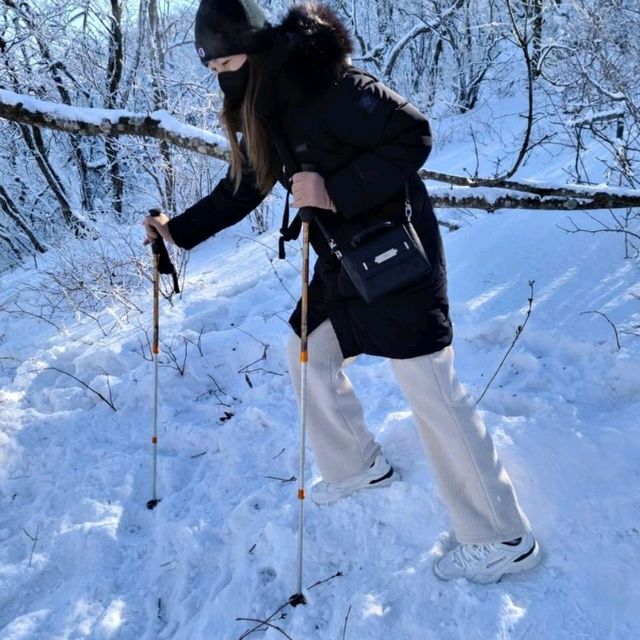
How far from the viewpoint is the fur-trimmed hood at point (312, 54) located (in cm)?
172

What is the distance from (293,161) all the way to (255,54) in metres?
0.35

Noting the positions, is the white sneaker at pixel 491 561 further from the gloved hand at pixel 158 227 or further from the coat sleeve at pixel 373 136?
the gloved hand at pixel 158 227

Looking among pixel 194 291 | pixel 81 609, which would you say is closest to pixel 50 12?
pixel 194 291

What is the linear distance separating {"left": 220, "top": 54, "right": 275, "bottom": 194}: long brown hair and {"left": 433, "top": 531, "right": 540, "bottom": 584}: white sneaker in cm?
151

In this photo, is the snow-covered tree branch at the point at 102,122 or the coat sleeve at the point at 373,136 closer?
the coat sleeve at the point at 373,136

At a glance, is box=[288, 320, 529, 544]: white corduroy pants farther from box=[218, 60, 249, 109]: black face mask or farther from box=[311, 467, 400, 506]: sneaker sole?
box=[218, 60, 249, 109]: black face mask

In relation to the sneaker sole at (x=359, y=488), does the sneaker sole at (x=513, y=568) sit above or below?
below

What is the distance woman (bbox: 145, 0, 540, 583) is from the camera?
171 centimetres

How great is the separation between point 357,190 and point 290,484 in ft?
4.83

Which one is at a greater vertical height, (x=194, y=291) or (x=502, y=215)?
(x=194, y=291)

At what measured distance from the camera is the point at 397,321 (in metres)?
1.85

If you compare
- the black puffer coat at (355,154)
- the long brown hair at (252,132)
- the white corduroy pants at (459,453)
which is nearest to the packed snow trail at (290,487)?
the white corduroy pants at (459,453)

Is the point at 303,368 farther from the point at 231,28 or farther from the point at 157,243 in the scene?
the point at 231,28

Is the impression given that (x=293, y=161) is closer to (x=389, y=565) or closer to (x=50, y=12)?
(x=389, y=565)
